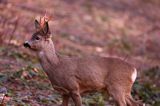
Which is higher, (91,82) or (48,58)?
(48,58)

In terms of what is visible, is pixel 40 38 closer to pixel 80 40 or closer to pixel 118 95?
pixel 118 95

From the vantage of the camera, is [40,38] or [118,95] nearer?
[40,38]

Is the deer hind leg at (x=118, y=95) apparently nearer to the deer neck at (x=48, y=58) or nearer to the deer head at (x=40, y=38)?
the deer neck at (x=48, y=58)

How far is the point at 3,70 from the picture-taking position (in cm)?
1187

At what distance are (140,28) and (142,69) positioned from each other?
29.6 feet

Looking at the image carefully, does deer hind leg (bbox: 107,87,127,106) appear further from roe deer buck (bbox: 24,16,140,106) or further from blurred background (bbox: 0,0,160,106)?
blurred background (bbox: 0,0,160,106)

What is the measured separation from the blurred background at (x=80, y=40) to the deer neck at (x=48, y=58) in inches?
33.2

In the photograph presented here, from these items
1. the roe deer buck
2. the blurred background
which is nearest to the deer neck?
the roe deer buck

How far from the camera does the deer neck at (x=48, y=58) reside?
9453mm

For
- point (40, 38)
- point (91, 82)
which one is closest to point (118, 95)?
point (91, 82)

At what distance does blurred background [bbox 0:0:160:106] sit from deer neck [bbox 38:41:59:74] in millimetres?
845

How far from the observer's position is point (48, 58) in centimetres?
949

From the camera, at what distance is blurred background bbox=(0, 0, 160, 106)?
36.8 ft

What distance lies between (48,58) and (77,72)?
0.52m
